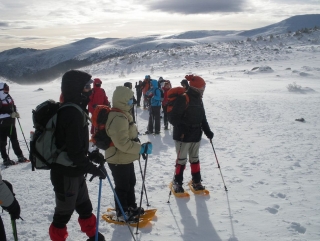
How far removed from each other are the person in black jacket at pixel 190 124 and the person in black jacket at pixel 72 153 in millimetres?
1952

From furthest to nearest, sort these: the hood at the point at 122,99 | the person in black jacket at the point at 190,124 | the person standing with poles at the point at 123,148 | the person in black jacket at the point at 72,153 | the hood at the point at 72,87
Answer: the person in black jacket at the point at 190,124 → the hood at the point at 122,99 → the person standing with poles at the point at 123,148 → the hood at the point at 72,87 → the person in black jacket at the point at 72,153

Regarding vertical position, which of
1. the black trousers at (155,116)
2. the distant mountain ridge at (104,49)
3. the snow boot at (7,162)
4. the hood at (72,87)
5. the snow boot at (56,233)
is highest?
the distant mountain ridge at (104,49)

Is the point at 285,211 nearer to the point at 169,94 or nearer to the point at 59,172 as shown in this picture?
the point at 169,94

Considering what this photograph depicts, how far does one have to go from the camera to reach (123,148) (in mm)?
3676

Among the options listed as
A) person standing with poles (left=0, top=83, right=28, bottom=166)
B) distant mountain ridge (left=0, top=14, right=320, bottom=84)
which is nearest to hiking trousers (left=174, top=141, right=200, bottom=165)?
person standing with poles (left=0, top=83, right=28, bottom=166)

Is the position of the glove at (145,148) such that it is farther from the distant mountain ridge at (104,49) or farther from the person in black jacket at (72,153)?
the distant mountain ridge at (104,49)

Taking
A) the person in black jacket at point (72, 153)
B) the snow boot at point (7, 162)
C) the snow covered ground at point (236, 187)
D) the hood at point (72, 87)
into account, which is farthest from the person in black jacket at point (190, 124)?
the snow boot at point (7, 162)

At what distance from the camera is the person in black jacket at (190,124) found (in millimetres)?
4875

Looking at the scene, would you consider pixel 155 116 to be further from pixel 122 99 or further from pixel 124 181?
pixel 122 99

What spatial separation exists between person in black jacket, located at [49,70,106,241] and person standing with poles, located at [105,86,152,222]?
469 mm

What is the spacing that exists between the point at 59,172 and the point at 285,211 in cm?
352

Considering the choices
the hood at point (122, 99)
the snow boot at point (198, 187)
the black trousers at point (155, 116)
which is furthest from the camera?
the black trousers at point (155, 116)

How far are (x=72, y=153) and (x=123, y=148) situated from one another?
0.90 m

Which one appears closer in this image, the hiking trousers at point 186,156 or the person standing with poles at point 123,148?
the person standing with poles at point 123,148
